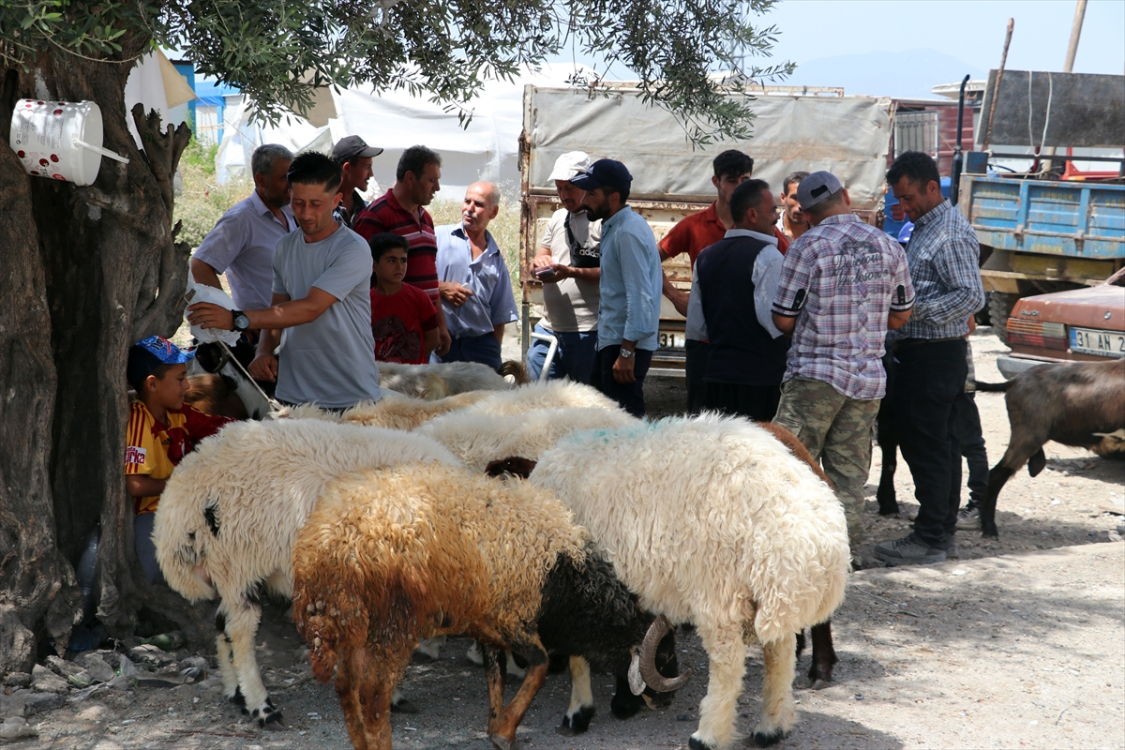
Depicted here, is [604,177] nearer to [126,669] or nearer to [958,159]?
[126,669]

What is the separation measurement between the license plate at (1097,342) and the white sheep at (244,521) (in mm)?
6975

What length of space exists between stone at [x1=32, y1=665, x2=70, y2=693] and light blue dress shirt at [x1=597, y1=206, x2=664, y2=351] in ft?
11.2

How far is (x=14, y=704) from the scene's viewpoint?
3.60m

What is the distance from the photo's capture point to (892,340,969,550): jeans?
5.96 metres

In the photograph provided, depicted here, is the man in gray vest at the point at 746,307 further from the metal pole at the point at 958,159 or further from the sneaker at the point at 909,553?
the metal pole at the point at 958,159

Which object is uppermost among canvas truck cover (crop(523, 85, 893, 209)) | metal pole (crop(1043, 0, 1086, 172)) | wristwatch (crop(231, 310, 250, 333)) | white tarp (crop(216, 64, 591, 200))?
metal pole (crop(1043, 0, 1086, 172))

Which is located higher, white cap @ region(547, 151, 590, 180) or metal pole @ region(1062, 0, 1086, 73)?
metal pole @ region(1062, 0, 1086, 73)

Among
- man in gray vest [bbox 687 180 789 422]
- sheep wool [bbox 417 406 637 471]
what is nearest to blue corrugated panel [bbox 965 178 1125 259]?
man in gray vest [bbox 687 180 789 422]

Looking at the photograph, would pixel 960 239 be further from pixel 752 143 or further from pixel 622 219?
pixel 752 143

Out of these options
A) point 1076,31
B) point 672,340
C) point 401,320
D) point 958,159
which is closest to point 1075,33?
point 1076,31

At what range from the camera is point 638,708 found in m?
3.88

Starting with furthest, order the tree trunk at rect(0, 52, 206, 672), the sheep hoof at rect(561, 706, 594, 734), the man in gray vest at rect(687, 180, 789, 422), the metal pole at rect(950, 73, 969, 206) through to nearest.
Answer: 1. the metal pole at rect(950, 73, 969, 206)
2. the man in gray vest at rect(687, 180, 789, 422)
3. the tree trunk at rect(0, 52, 206, 672)
4. the sheep hoof at rect(561, 706, 594, 734)

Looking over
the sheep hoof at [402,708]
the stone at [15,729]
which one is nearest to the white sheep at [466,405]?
the sheep hoof at [402,708]

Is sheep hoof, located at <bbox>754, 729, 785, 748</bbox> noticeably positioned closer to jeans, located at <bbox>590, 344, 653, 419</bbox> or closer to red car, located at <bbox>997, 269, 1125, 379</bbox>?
jeans, located at <bbox>590, 344, 653, 419</bbox>
